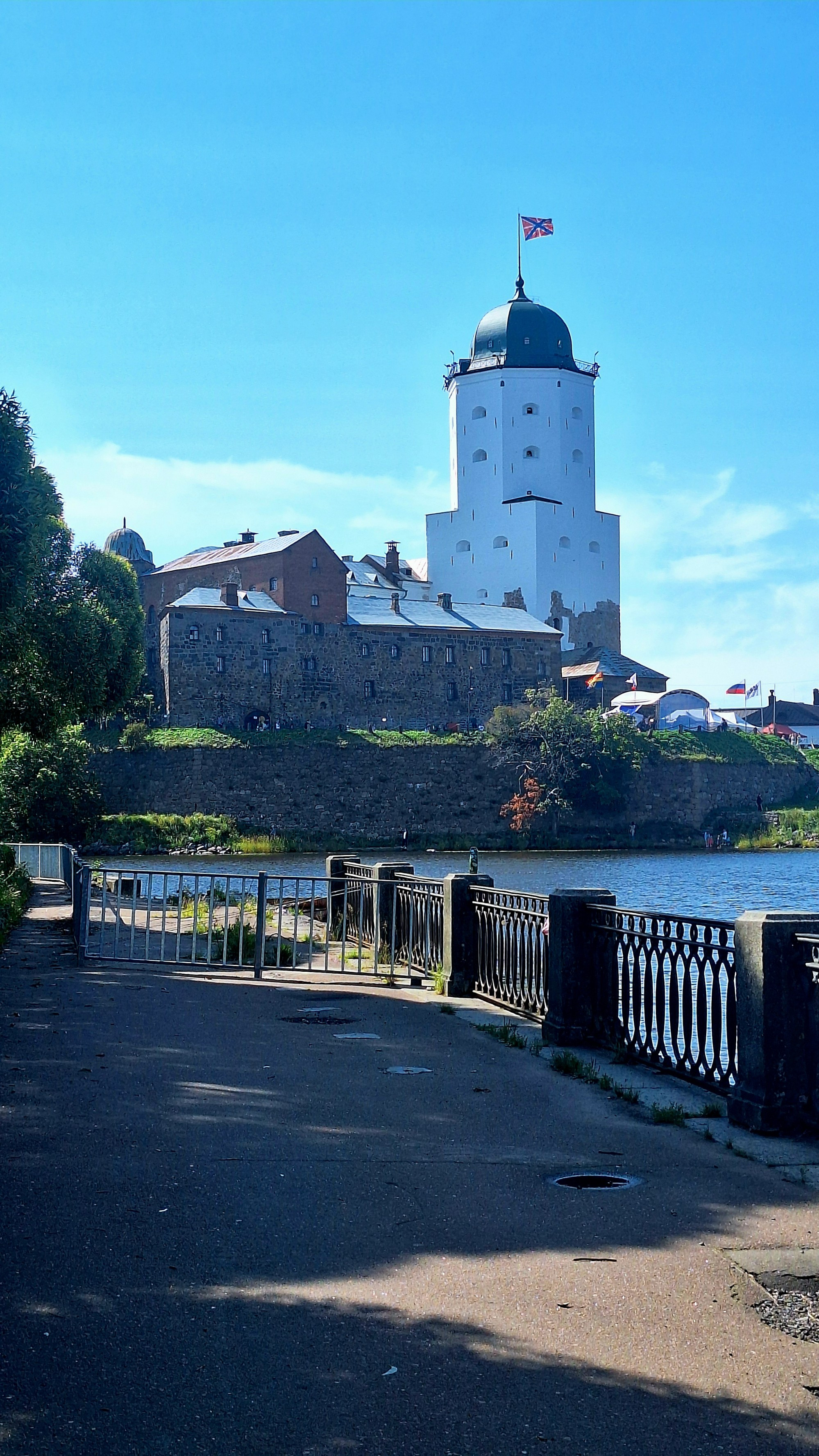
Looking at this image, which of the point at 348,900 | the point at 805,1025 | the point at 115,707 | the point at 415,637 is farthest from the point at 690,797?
the point at 805,1025

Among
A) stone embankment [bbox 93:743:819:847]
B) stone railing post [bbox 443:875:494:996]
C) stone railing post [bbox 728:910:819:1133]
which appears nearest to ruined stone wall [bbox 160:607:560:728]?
stone embankment [bbox 93:743:819:847]

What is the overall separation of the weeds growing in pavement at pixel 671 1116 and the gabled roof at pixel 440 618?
3143 inches

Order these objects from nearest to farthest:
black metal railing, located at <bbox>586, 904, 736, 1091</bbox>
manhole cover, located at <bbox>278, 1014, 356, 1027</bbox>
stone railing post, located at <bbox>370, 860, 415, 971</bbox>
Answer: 1. black metal railing, located at <bbox>586, 904, 736, 1091</bbox>
2. manhole cover, located at <bbox>278, 1014, 356, 1027</bbox>
3. stone railing post, located at <bbox>370, 860, 415, 971</bbox>

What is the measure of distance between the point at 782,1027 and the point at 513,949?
493 centimetres

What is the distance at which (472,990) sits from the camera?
13.1 meters

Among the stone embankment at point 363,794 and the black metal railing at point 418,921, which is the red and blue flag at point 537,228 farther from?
the black metal railing at point 418,921

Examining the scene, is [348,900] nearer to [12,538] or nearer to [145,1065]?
[12,538]

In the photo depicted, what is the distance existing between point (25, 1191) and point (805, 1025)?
4016 mm

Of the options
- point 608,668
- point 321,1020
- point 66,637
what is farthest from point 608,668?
Answer: point 321,1020

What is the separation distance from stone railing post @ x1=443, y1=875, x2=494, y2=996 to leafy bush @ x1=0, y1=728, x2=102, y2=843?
42275 mm

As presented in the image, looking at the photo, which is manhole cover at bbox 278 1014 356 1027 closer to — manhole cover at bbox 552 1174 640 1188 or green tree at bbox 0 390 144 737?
manhole cover at bbox 552 1174 640 1188

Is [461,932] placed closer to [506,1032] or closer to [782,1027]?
[506,1032]

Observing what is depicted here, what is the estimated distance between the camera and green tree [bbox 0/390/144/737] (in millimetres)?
23500

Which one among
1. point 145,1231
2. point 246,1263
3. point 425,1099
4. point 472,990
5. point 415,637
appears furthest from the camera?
point 415,637
